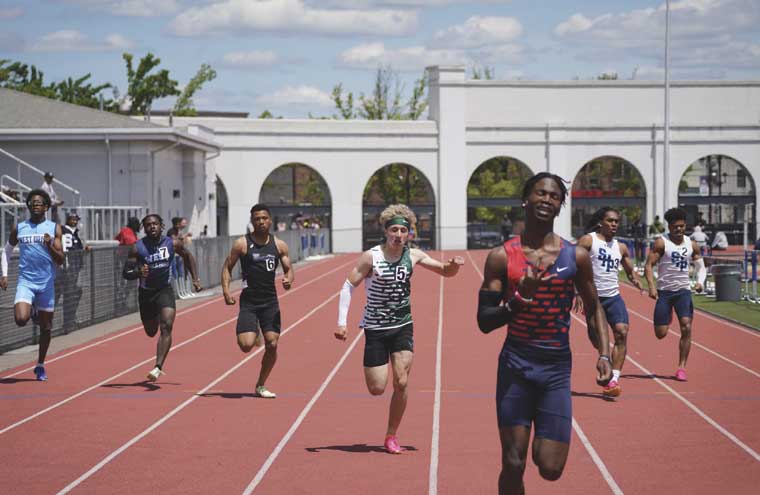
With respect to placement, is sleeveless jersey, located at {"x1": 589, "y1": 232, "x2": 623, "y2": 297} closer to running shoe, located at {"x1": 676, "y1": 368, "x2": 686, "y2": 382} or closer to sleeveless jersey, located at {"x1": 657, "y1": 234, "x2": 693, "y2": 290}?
sleeveless jersey, located at {"x1": 657, "y1": 234, "x2": 693, "y2": 290}

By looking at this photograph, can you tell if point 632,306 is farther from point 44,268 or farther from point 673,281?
point 44,268

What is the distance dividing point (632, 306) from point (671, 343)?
7951 mm

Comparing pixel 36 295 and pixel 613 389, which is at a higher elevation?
pixel 36 295

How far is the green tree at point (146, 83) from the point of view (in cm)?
6862

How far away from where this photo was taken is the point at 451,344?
1770 centimetres

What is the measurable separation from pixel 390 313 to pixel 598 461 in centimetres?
196

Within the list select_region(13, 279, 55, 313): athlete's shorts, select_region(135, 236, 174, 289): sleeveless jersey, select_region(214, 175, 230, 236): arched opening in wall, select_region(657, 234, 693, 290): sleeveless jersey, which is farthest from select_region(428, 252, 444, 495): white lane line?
select_region(214, 175, 230, 236): arched opening in wall

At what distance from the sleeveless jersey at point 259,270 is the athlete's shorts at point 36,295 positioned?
2.75 meters

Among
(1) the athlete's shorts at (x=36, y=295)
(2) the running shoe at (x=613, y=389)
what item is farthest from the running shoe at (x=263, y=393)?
(2) the running shoe at (x=613, y=389)

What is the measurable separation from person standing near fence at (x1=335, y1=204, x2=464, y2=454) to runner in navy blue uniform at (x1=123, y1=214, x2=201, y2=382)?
430 cm

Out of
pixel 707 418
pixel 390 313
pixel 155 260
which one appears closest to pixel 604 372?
pixel 390 313

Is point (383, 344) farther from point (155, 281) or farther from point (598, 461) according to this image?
point (155, 281)

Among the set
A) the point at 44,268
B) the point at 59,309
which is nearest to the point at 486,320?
the point at 44,268

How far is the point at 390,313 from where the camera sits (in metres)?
9.41
